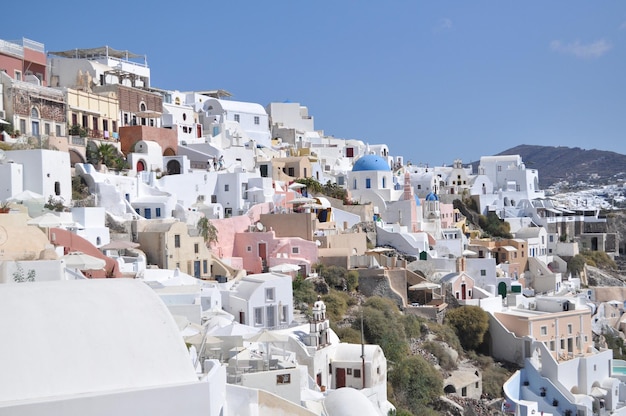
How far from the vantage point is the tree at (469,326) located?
1254 inches

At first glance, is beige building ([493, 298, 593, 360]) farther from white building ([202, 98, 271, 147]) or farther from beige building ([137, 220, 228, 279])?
white building ([202, 98, 271, 147])

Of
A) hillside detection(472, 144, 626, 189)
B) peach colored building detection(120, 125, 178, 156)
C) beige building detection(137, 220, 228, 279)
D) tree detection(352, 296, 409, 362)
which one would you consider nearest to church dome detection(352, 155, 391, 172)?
peach colored building detection(120, 125, 178, 156)

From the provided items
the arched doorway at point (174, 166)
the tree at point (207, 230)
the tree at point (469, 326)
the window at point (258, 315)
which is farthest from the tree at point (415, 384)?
the arched doorway at point (174, 166)

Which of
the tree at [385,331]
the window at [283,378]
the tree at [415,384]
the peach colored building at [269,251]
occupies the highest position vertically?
the peach colored building at [269,251]

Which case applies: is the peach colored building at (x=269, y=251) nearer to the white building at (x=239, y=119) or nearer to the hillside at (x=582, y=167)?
the white building at (x=239, y=119)

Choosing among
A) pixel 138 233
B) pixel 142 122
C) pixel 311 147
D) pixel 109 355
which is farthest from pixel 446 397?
pixel 311 147

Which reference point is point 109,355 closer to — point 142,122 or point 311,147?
point 142,122

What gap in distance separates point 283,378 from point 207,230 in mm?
14086

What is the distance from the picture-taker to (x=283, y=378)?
17.0 metres

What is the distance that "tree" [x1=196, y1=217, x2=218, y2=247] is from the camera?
30.2m

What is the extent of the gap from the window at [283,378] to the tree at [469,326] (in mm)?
15986

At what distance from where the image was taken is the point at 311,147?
2235 inches

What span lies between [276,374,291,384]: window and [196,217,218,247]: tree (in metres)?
13.7

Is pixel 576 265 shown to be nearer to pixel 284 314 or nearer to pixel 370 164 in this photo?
pixel 370 164
